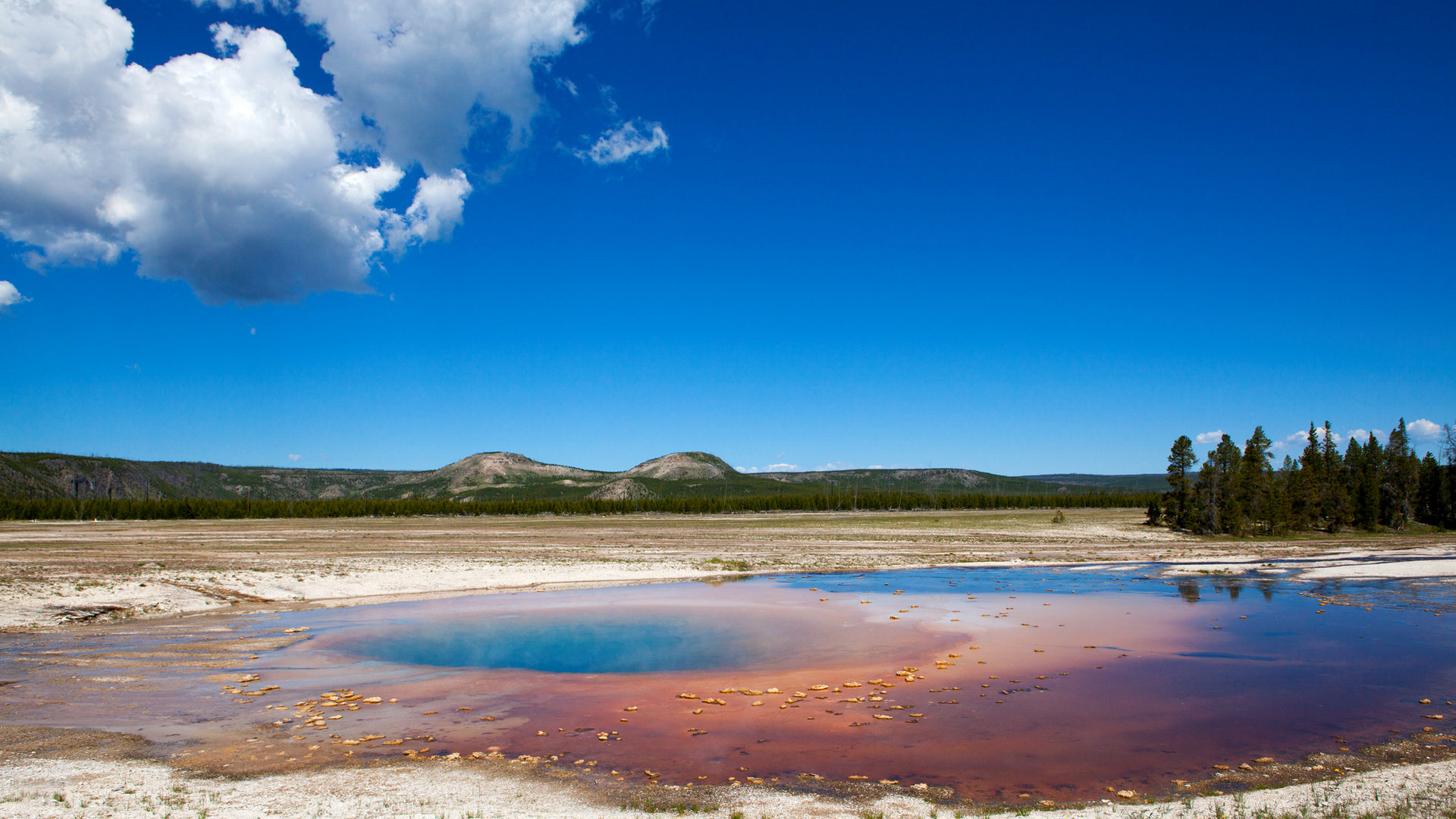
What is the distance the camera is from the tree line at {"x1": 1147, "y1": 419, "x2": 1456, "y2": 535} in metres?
76.8

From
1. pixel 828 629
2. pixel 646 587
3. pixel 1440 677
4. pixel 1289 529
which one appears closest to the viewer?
pixel 1440 677

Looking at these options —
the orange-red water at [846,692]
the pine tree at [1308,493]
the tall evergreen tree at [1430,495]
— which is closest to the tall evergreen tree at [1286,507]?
the pine tree at [1308,493]

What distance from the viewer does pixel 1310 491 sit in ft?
269

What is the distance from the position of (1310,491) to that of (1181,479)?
1498 cm

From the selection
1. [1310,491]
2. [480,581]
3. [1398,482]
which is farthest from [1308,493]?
[480,581]

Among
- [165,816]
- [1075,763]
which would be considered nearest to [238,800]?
[165,816]

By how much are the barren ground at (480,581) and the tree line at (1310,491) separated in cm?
500

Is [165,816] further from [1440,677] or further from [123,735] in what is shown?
[1440,677]

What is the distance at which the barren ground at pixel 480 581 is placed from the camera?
29.9 ft

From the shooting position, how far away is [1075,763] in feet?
36.1

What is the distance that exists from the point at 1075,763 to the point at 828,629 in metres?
12.1

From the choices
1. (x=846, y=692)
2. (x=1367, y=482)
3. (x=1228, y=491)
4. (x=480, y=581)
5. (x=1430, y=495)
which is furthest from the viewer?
(x=1430, y=495)

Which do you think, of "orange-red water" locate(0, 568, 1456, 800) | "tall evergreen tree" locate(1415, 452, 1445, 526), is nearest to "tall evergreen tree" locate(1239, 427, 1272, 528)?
"tall evergreen tree" locate(1415, 452, 1445, 526)

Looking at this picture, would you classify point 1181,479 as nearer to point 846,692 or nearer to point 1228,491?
point 1228,491
